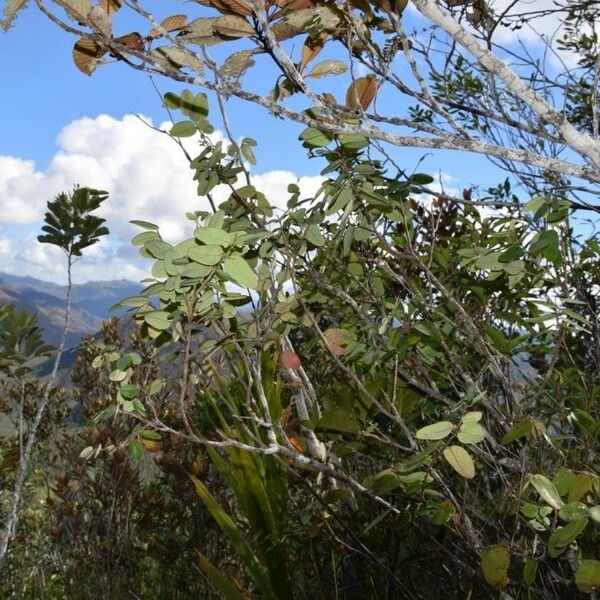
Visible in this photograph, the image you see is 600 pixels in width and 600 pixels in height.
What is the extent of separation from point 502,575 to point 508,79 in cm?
103

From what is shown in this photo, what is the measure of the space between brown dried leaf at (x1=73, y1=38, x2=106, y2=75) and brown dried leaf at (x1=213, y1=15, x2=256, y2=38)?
0.28 metres

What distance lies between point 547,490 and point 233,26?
1.14 m

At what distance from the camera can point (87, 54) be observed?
5.04 feet

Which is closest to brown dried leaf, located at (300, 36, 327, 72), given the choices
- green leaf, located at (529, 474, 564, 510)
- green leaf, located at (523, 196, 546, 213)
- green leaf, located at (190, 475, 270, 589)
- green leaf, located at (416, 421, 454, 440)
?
green leaf, located at (523, 196, 546, 213)

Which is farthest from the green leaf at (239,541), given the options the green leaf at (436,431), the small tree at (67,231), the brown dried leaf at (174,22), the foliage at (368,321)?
the small tree at (67,231)

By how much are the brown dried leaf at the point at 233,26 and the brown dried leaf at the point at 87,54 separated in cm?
28

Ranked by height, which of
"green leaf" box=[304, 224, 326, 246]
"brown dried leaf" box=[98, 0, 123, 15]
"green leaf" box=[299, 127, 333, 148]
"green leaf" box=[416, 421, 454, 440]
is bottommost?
"green leaf" box=[416, 421, 454, 440]

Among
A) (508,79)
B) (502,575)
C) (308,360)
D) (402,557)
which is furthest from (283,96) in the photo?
(308,360)

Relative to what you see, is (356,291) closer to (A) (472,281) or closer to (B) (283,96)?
(A) (472,281)

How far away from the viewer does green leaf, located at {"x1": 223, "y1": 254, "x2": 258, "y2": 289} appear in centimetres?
158

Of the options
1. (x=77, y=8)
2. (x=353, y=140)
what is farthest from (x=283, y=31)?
(x=77, y=8)

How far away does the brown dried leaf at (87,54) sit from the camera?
151 cm

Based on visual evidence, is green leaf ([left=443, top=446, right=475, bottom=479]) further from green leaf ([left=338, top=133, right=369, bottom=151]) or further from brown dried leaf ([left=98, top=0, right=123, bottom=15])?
brown dried leaf ([left=98, top=0, right=123, bottom=15])

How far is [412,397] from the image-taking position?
2.60 m
